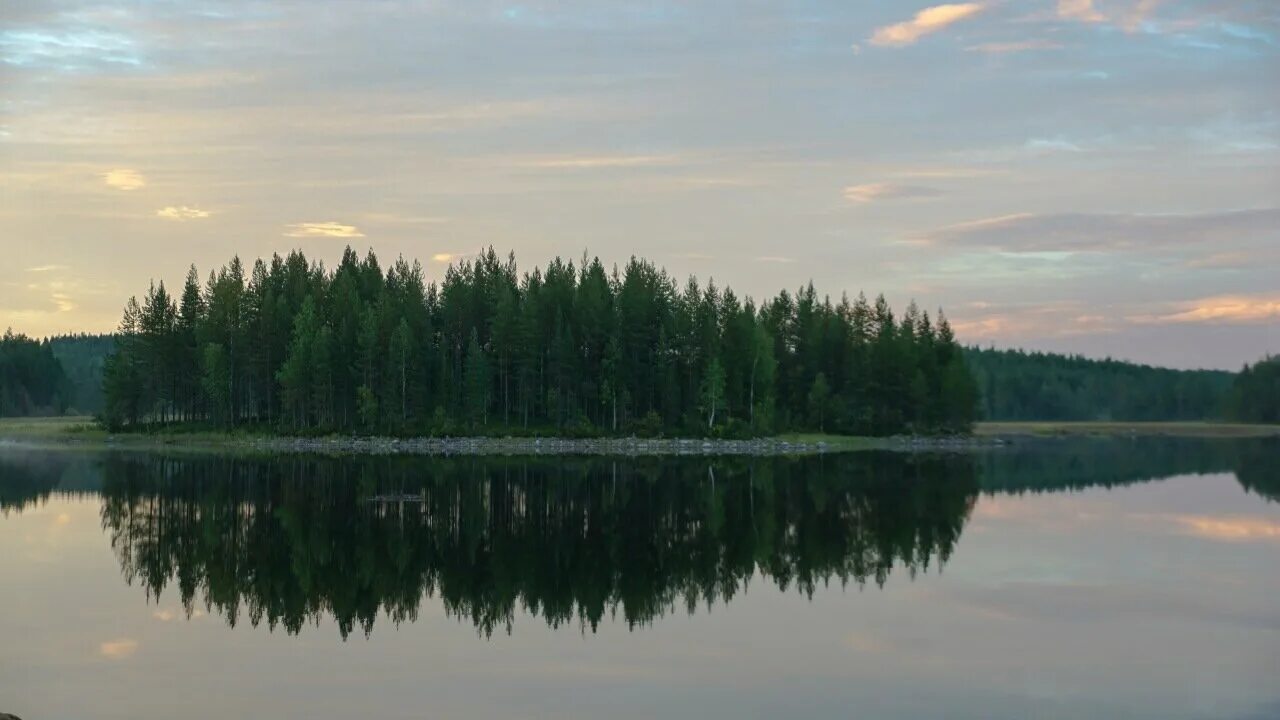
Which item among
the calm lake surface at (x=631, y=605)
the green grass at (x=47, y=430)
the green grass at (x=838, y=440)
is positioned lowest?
the calm lake surface at (x=631, y=605)

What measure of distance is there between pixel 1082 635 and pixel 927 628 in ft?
11.5

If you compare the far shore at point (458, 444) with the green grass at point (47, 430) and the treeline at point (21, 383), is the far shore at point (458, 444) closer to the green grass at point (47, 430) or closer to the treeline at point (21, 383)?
the green grass at point (47, 430)

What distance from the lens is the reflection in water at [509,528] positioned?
3167cm

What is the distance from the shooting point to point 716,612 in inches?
1156

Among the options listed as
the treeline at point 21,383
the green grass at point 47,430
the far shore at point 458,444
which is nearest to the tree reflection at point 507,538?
the far shore at point 458,444

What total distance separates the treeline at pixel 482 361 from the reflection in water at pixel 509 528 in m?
34.4

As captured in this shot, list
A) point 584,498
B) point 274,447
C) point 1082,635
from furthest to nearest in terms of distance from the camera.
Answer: point 274,447, point 584,498, point 1082,635

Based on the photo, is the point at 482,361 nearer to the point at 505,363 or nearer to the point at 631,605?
the point at 505,363

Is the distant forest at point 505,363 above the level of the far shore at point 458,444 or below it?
above

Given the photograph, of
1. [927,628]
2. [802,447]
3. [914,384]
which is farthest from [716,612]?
[914,384]

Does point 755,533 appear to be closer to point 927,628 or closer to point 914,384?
point 927,628

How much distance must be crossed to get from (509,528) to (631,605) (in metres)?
16.1

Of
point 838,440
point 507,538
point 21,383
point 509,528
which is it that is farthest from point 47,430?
point 507,538

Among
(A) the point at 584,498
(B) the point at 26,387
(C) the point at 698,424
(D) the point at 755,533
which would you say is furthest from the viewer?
(B) the point at 26,387
